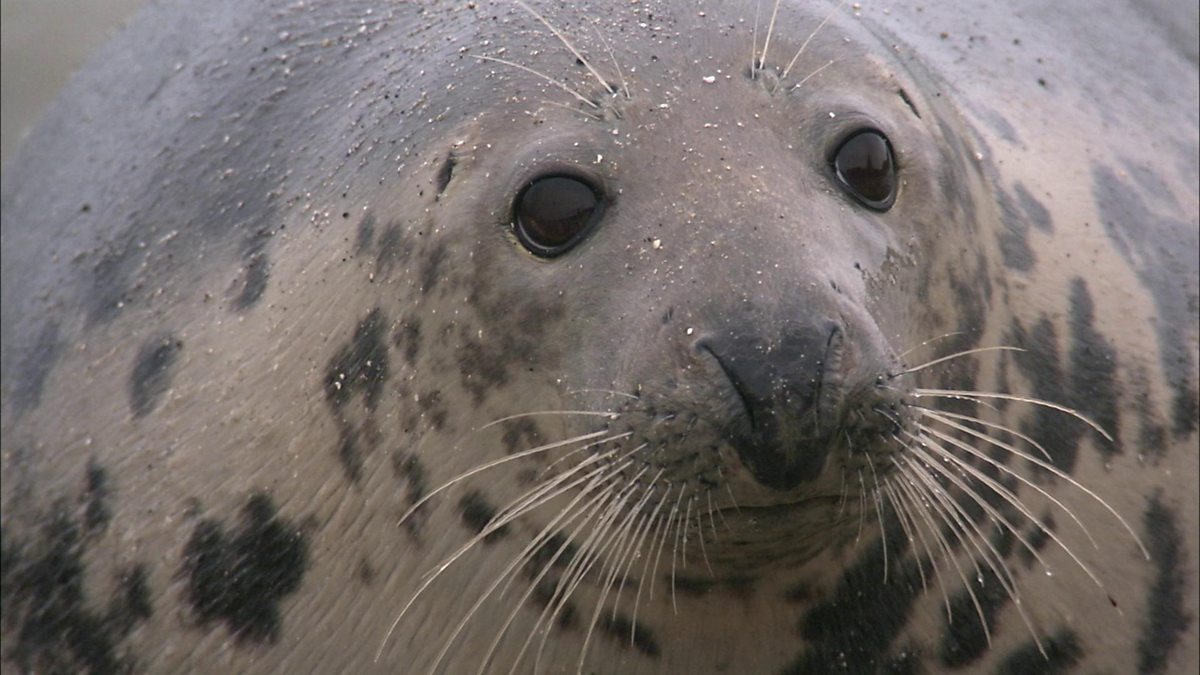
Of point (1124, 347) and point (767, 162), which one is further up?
point (767, 162)

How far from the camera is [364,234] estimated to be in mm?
3150

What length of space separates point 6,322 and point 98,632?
0.89m

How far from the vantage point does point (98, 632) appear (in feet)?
11.4

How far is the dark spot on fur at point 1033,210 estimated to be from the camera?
3.41m

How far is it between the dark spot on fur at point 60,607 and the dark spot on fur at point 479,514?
76 cm

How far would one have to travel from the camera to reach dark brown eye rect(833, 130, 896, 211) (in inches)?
111

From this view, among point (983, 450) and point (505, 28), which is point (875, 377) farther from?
point (505, 28)

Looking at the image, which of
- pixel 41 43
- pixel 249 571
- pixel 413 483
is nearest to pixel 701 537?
pixel 413 483

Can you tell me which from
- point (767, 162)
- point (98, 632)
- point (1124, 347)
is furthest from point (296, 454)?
point (1124, 347)

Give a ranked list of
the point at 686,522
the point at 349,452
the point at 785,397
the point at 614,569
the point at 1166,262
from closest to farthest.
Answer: the point at 785,397 → the point at 686,522 → the point at 614,569 → the point at 349,452 → the point at 1166,262

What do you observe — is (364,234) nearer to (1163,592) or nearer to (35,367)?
(35,367)

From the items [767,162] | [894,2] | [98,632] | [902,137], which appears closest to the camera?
[767,162]

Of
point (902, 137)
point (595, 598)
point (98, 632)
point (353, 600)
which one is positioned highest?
point (902, 137)

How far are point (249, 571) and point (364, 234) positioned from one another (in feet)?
2.03
